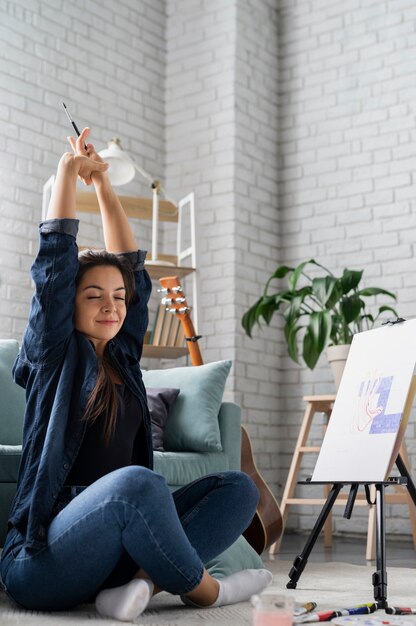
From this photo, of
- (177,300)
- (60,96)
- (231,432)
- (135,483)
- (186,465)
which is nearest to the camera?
(135,483)

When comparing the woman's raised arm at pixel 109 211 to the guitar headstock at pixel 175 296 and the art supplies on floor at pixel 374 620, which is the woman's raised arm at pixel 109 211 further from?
the guitar headstock at pixel 175 296

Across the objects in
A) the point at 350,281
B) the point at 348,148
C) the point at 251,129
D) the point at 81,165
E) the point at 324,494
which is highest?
the point at 251,129

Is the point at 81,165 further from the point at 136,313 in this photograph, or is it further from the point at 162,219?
the point at 162,219

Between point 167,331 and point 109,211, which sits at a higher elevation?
point 109,211

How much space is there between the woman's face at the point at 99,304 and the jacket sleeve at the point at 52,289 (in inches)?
2.7

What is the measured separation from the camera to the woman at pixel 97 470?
67.9 inches

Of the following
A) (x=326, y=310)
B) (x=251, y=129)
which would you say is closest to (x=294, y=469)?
(x=326, y=310)

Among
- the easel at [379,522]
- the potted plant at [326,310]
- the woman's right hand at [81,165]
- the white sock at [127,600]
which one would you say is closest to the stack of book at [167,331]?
the potted plant at [326,310]

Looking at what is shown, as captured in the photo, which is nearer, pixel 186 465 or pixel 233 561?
pixel 233 561

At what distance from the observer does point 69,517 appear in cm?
175

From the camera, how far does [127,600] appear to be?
1.77 m

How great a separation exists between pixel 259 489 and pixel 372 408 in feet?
2.68

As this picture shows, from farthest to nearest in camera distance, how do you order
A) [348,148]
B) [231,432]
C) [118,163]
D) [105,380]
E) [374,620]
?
[348,148] < [118,163] < [231,432] < [105,380] < [374,620]

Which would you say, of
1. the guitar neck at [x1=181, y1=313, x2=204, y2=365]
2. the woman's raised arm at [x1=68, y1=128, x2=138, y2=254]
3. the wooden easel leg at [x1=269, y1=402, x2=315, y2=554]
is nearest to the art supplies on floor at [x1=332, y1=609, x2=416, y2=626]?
the woman's raised arm at [x1=68, y1=128, x2=138, y2=254]
